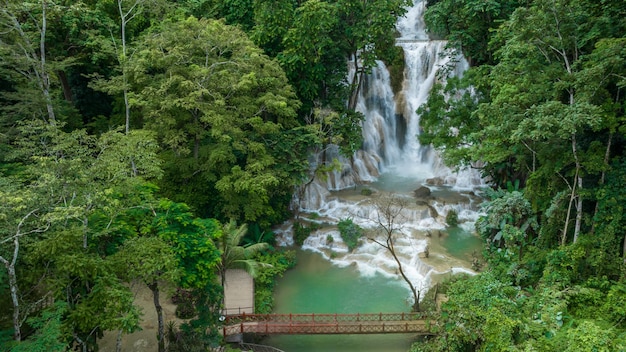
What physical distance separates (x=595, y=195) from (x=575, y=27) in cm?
528

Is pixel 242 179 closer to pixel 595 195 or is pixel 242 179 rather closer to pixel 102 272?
pixel 102 272

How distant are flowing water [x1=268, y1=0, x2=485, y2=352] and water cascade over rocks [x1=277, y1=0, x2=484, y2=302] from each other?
5cm

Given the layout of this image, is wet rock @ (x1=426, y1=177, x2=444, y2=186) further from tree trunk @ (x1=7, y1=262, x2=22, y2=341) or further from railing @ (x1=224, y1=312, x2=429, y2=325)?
tree trunk @ (x1=7, y1=262, x2=22, y2=341)

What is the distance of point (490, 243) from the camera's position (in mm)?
17516

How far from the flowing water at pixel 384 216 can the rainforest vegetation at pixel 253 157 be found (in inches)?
71.0

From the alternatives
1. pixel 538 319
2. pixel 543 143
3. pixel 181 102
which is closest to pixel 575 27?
pixel 543 143

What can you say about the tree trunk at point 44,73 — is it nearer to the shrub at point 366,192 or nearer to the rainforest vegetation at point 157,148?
the rainforest vegetation at point 157,148

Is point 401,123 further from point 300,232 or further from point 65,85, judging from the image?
point 65,85

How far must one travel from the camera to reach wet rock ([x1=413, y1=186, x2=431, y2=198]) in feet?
77.9

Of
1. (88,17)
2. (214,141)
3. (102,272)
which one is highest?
(88,17)

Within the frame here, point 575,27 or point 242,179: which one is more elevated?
point 575,27

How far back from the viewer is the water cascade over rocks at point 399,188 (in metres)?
18.7

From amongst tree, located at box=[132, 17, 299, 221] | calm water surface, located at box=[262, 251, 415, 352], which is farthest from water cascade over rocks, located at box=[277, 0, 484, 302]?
tree, located at box=[132, 17, 299, 221]

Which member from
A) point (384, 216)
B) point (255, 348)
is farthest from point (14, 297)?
point (384, 216)
